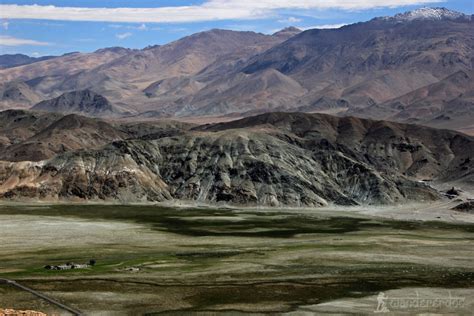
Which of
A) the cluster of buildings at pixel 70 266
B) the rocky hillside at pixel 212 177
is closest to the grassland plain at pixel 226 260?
the cluster of buildings at pixel 70 266

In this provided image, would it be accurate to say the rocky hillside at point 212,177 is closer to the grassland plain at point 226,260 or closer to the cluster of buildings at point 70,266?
the grassland plain at point 226,260

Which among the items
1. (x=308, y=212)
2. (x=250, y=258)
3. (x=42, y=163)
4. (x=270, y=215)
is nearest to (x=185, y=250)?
(x=250, y=258)

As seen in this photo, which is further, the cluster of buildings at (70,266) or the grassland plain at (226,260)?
the cluster of buildings at (70,266)

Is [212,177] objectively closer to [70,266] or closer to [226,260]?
[226,260]

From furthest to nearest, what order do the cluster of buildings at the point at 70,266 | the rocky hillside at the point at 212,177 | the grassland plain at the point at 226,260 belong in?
the rocky hillside at the point at 212,177 < the cluster of buildings at the point at 70,266 < the grassland plain at the point at 226,260

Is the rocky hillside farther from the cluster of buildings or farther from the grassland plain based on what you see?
the cluster of buildings

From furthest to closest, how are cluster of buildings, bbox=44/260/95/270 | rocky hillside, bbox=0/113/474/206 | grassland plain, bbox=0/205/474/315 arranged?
rocky hillside, bbox=0/113/474/206
cluster of buildings, bbox=44/260/95/270
grassland plain, bbox=0/205/474/315

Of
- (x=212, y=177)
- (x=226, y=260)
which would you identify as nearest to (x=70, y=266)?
(x=226, y=260)

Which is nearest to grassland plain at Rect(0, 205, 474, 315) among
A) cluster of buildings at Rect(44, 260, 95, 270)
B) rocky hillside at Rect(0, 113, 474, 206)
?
cluster of buildings at Rect(44, 260, 95, 270)
